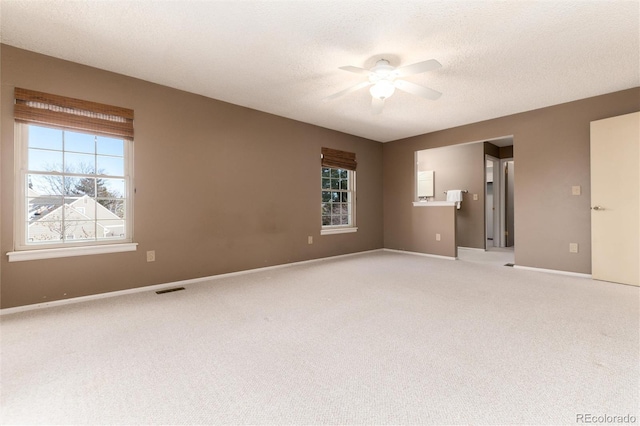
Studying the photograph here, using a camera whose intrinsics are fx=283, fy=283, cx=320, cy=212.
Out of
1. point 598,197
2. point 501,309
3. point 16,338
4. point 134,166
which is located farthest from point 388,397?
point 598,197

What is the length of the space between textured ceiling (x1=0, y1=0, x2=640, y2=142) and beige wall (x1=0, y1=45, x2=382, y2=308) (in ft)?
0.83

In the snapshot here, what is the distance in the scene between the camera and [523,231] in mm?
4359

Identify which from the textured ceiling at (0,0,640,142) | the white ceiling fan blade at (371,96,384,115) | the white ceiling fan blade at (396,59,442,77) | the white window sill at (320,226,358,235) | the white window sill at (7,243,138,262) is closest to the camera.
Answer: the textured ceiling at (0,0,640,142)

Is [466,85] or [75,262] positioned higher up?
[466,85]

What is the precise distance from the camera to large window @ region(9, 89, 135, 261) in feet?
8.71

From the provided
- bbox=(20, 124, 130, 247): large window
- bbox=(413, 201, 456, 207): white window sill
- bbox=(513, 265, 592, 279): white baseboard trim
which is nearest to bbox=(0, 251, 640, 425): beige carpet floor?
bbox=(513, 265, 592, 279): white baseboard trim

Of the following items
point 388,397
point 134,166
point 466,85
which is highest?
point 466,85

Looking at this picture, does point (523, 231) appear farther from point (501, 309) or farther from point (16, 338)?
point (16, 338)

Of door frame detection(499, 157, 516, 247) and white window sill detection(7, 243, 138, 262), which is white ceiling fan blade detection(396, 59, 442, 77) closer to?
white window sill detection(7, 243, 138, 262)

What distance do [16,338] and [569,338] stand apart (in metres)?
3.98

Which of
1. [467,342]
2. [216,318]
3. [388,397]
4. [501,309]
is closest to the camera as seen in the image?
[388,397]

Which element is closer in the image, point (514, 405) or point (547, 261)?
point (514, 405)

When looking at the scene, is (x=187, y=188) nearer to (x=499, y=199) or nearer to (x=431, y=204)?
(x=431, y=204)

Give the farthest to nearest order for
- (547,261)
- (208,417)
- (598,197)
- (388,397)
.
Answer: (547,261) → (598,197) → (388,397) → (208,417)
